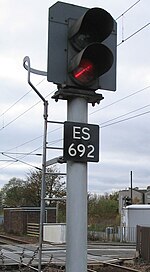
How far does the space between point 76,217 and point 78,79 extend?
1.06 m

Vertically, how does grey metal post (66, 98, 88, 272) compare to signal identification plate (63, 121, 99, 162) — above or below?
below

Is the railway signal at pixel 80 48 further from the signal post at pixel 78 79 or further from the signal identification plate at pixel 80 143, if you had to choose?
the signal identification plate at pixel 80 143

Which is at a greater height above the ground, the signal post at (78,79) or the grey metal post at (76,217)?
the signal post at (78,79)

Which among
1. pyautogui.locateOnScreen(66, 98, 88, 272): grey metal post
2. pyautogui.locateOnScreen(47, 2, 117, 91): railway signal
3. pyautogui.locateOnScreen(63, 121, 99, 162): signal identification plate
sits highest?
pyautogui.locateOnScreen(47, 2, 117, 91): railway signal

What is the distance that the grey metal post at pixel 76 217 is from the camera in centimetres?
371

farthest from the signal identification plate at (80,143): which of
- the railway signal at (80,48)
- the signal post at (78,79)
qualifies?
the railway signal at (80,48)

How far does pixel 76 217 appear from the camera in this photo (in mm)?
3736

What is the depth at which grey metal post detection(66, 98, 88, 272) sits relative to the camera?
371cm

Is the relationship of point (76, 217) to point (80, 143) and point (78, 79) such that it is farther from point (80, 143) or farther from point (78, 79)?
point (78, 79)

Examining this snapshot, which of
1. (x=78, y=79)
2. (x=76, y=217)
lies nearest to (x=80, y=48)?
(x=78, y=79)

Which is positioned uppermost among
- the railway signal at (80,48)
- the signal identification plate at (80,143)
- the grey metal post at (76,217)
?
the railway signal at (80,48)

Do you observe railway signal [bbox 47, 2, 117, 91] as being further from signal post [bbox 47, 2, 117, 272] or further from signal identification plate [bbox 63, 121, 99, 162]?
signal identification plate [bbox 63, 121, 99, 162]

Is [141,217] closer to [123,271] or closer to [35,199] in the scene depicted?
[35,199]

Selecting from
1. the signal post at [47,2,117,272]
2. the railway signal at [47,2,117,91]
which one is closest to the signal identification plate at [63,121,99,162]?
the signal post at [47,2,117,272]
